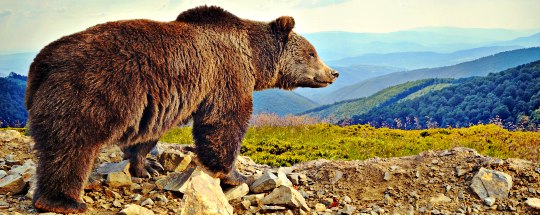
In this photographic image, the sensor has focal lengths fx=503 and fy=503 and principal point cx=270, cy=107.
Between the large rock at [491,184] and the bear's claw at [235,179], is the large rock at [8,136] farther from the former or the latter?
the large rock at [491,184]

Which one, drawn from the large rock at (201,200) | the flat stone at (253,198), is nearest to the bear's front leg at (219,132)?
the flat stone at (253,198)

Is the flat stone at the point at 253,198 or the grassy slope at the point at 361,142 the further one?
the grassy slope at the point at 361,142

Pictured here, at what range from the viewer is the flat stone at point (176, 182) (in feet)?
22.8

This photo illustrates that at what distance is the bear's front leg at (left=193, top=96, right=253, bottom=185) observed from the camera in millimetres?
6801

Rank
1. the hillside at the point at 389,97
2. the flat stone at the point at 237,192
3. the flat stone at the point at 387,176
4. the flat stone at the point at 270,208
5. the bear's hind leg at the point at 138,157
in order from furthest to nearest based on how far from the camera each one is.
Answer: the hillside at the point at 389,97, the flat stone at the point at 387,176, the bear's hind leg at the point at 138,157, the flat stone at the point at 237,192, the flat stone at the point at 270,208

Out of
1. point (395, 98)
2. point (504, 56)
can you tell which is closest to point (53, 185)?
point (395, 98)

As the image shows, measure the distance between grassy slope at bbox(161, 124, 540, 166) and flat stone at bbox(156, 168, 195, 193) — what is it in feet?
11.8

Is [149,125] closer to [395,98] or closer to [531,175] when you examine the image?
[531,175]

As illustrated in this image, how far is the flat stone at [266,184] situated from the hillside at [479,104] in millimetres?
10813

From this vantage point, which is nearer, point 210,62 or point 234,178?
point 210,62

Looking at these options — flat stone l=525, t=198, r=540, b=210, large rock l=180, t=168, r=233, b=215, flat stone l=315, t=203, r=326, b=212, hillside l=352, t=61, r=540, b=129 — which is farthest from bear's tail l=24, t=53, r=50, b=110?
hillside l=352, t=61, r=540, b=129

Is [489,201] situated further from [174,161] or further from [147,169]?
[147,169]

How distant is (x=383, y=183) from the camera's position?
7.93m

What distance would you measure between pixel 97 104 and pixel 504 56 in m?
69.0
